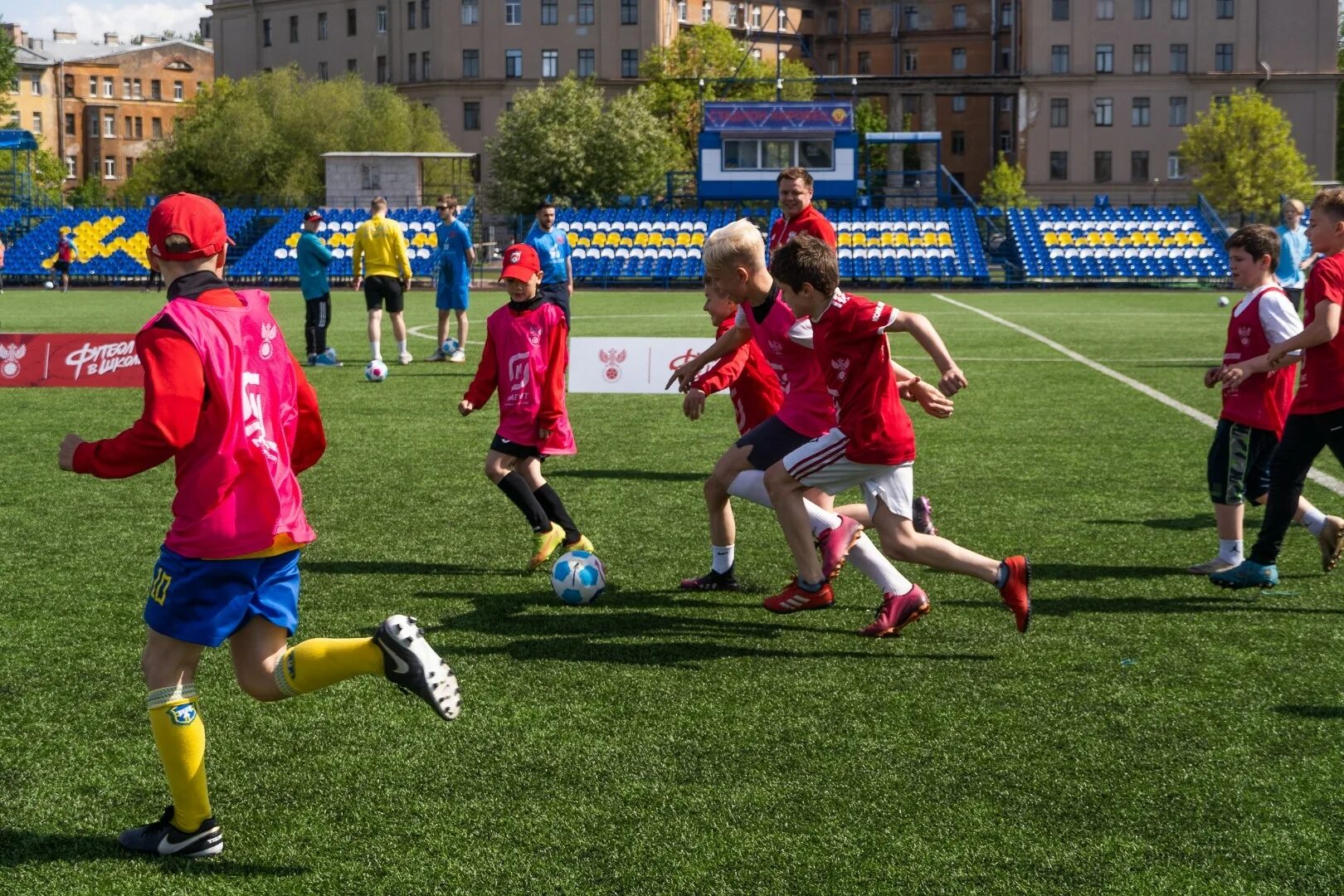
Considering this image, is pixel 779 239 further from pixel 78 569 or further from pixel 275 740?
pixel 275 740

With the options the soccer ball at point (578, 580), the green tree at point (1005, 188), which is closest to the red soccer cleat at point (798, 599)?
the soccer ball at point (578, 580)

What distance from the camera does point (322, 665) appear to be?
4.12 metres

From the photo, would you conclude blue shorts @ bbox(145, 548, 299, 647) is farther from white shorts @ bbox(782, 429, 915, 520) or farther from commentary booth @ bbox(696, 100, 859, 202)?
commentary booth @ bbox(696, 100, 859, 202)

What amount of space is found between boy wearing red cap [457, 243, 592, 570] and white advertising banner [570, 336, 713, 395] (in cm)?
595

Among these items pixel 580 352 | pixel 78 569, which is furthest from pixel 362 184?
pixel 78 569

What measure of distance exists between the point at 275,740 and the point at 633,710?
125cm

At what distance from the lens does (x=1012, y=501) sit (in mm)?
9516

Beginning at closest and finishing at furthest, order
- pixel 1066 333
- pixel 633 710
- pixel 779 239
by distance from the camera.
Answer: pixel 633 710 < pixel 779 239 < pixel 1066 333

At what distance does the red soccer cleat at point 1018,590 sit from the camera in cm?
586

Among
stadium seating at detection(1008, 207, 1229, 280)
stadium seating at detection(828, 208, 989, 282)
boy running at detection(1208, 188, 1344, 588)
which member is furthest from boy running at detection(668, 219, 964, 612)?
stadium seating at detection(1008, 207, 1229, 280)

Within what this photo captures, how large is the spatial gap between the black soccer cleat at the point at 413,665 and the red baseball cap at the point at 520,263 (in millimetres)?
3579

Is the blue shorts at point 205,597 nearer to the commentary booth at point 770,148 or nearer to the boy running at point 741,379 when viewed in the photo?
the boy running at point 741,379

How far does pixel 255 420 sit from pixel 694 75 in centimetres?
8399

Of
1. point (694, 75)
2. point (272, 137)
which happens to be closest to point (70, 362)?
point (272, 137)
